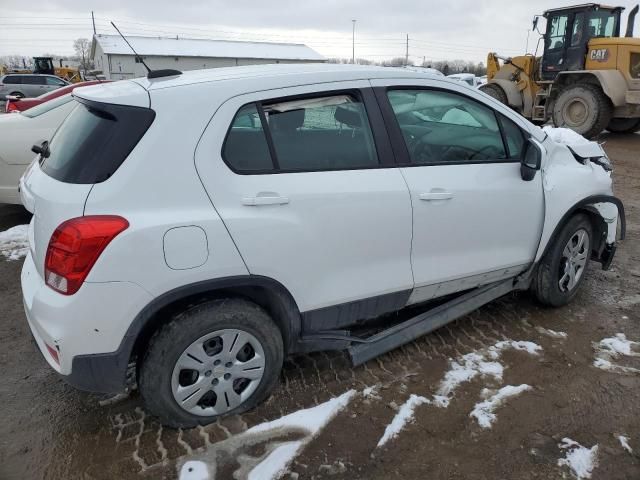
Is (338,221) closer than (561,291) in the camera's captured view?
Yes

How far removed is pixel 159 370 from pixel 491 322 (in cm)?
246

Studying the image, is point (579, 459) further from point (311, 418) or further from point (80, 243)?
point (80, 243)

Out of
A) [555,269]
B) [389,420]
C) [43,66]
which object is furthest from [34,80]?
[389,420]

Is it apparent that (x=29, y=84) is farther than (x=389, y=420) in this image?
Yes

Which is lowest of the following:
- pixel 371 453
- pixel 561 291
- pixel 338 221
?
pixel 371 453

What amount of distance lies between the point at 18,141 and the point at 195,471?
4461mm

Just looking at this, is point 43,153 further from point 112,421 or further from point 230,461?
point 230,461

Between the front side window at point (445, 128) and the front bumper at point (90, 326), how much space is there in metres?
1.75

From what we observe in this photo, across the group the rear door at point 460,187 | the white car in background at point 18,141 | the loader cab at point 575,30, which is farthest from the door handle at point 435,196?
the loader cab at point 575,30

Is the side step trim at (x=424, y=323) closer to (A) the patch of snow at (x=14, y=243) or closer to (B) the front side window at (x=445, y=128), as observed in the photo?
(B) the front side window at (x=445, y=128)

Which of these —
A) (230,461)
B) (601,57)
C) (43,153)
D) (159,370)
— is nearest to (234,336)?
(159,370)

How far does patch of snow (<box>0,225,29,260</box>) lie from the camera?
4.90 metres

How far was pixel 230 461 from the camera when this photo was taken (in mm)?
2395

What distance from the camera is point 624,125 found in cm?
1330
